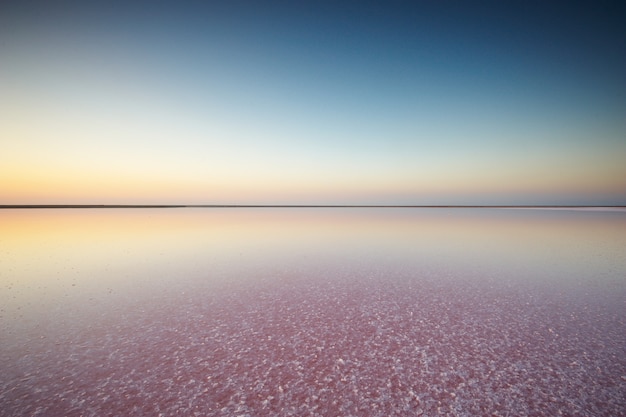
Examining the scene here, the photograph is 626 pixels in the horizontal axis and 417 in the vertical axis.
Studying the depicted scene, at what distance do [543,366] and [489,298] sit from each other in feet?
8.28

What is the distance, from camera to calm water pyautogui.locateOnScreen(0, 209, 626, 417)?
2811mm

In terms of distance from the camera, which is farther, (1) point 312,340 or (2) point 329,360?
(1) point 312,340

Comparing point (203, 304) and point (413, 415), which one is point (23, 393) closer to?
point (203, 304)

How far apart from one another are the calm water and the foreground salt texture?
0.02 metres

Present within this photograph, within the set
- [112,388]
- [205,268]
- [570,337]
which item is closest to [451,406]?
[570,337]

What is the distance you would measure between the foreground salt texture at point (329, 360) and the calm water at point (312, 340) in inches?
0.8

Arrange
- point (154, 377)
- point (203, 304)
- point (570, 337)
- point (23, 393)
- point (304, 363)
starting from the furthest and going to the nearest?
1. point (203, 304)
2. point (570, 337)
3. point (304, 363)
4. point (154, 377)
5. point (23, 393)

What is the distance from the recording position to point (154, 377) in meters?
3.15

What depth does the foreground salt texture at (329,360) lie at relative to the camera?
2.76 metres

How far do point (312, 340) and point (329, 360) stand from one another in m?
0.57

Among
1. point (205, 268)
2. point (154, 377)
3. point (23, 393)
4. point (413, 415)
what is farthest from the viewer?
point (205, 268)

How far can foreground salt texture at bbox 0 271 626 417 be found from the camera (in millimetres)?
2758

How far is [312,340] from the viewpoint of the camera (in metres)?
4.05

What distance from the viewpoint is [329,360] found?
352cm
